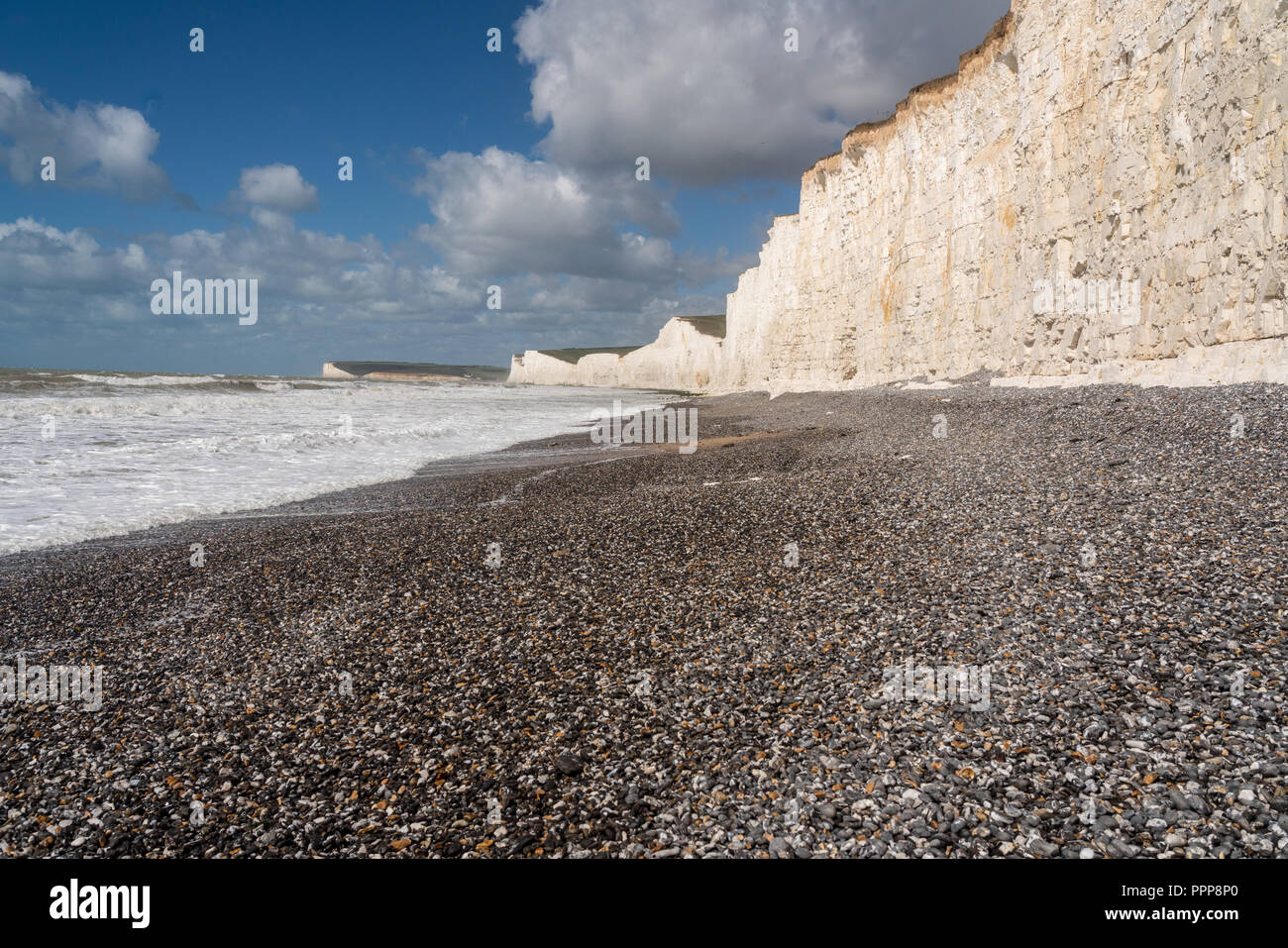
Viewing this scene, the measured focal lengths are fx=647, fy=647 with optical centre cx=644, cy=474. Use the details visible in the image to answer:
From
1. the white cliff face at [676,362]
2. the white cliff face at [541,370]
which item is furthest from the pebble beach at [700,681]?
the white cliff face at [541,370]

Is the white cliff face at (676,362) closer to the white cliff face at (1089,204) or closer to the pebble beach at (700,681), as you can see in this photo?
the white cliff face at (1089,204)

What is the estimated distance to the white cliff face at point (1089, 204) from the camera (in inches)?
517

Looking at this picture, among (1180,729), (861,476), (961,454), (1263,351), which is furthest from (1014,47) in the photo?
(1180,729)

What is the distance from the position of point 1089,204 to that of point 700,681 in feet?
71.4

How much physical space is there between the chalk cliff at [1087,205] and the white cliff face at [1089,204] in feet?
0.20

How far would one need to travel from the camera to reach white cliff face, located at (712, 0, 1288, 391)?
1314 centimetres

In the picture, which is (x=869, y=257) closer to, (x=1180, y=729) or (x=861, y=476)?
(x=861, y=476)

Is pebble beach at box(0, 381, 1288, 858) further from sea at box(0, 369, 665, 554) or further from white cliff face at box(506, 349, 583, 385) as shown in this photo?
white cliff face at box(506, 349, 583, 385)

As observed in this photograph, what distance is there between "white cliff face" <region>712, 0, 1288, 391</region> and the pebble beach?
654cm

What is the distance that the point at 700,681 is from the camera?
4.82 meters

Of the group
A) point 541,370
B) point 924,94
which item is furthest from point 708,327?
point 924,94

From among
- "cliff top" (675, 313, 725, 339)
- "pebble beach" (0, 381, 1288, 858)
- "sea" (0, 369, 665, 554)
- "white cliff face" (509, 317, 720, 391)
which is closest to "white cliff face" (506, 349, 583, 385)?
"white cliff face" (509, 317, 720, 391)
